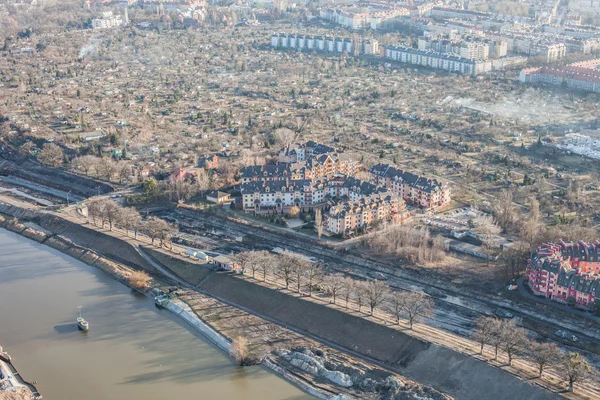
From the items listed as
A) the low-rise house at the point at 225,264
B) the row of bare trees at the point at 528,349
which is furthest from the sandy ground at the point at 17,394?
the row of bare trees at the point at 528,349

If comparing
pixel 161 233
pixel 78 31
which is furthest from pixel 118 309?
pixel 78 31

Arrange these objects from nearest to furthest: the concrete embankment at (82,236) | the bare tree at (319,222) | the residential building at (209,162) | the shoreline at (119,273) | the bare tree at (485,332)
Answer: the shoreline at (119,273)
the bare tree at (485,332)
the concrete embankment at (82,236)
the bare tree at (319,222)
the residential building at (209,162)

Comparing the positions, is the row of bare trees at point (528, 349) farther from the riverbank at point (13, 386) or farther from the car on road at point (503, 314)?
the riverbank at point (13, 386)

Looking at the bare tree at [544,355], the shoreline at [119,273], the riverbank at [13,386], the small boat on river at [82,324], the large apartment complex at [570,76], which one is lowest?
the riverbank at [13,386]

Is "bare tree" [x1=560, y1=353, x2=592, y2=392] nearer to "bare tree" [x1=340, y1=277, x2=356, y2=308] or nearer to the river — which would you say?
the river

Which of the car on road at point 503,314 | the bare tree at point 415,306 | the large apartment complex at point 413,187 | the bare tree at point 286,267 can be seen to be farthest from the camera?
the large apartment complex at point 413,187

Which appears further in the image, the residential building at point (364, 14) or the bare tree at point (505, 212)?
the residential building at point (364, 14)

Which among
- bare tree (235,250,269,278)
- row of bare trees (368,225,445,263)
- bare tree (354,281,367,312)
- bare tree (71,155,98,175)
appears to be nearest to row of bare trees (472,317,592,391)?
bare tree (354,281,367,312)
